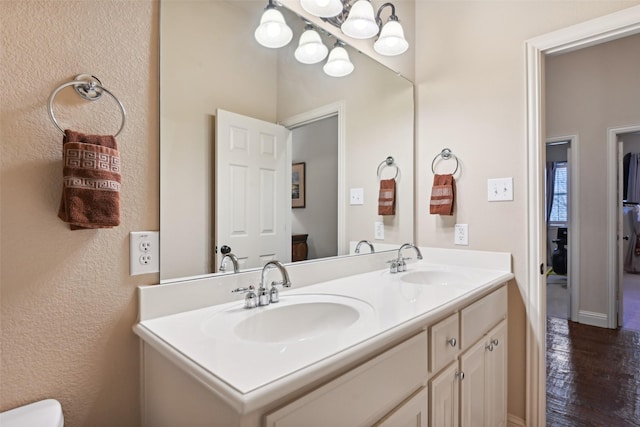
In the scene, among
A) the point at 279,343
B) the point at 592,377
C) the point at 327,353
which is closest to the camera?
the point at 327,353

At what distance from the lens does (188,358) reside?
2.39 feet

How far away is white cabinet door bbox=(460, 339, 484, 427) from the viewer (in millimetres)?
1270

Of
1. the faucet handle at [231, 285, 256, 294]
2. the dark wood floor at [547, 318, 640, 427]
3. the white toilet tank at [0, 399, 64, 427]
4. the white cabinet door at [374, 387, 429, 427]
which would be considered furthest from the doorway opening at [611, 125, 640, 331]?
the white toilet tank at [0, 399, 64, 427]

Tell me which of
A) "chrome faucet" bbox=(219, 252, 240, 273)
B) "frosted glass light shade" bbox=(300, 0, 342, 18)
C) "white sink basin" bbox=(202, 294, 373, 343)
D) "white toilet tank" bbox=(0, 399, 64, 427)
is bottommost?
"white toilet tank" bbox=(0, 399, 64, 427)

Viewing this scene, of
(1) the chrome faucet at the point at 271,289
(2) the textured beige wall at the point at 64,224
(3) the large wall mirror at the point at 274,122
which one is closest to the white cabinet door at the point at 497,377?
(3) the large wall mirror at the point at 274,122

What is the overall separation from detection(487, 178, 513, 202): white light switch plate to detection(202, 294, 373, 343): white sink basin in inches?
42.4

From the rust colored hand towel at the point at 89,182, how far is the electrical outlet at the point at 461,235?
5.52ft

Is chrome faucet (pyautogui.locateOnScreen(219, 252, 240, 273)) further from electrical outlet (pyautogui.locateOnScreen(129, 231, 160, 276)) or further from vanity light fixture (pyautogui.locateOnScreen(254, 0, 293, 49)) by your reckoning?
vanity light fixture (pyautogui.locateOnScreen(254, 0, 293, 49))

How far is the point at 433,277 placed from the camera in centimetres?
182

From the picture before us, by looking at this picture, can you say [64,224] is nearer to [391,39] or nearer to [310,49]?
[310,49]

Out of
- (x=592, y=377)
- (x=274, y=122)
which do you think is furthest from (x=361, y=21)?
(x=592, y=377)

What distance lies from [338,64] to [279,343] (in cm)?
136

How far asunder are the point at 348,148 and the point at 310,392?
1302 millimetres

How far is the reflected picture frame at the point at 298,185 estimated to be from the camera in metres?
1.49
